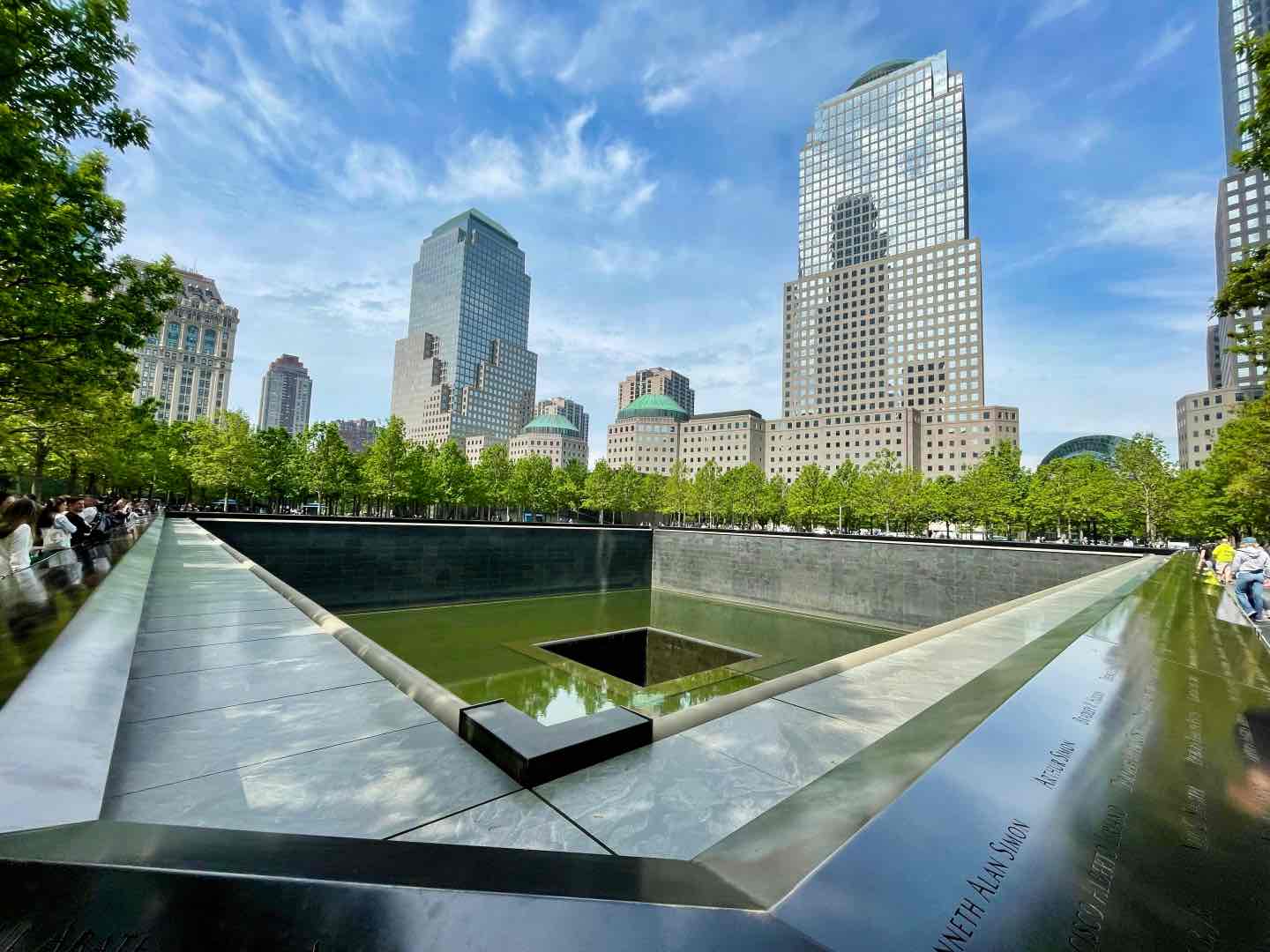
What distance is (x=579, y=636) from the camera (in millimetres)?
20969

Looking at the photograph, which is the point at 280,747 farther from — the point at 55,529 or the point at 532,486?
the point at 532,486

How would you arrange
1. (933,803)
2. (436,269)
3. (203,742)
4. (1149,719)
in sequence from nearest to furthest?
(933,803)
(203,742)
(1149,719)
(436,269)

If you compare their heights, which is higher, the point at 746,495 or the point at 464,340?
the point at 464,340

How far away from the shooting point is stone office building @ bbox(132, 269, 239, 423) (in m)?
119

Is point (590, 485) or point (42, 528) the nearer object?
point (42, 528)

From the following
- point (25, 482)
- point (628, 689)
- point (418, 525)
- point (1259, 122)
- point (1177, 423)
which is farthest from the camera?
point (1177, 423)

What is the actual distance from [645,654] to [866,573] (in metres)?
11.6

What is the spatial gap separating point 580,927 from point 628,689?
46.1ft

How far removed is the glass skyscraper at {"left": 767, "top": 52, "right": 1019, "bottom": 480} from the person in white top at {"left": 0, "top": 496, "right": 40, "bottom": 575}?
11282cm

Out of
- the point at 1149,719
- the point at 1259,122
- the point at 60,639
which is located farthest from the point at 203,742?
the point at 1259,122

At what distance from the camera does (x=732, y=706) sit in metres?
3.76

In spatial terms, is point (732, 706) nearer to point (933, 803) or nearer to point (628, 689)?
point (933, 803)

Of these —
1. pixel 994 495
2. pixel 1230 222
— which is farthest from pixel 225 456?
pixel 1230 222

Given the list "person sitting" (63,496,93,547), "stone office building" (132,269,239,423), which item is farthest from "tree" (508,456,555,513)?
"stone office building" (132,269,239,423)
